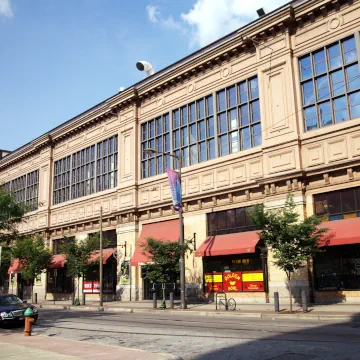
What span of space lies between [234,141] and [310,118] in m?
5.28

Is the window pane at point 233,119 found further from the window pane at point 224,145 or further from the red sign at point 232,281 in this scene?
the red sign at point 232,281

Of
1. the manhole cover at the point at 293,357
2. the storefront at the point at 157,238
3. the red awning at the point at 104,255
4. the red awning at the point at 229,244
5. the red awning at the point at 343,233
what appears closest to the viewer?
the manhole cover at the point at 293,357

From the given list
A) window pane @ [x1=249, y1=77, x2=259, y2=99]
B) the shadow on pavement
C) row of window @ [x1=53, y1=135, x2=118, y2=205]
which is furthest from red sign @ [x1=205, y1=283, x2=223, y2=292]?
the shadow on pavement

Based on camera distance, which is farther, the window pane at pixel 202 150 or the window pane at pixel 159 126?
the window pane at pixel 159 126

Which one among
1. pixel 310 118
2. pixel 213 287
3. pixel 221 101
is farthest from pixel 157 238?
pixel 310 118

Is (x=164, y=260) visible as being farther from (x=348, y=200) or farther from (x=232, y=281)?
(x=348, y=200)

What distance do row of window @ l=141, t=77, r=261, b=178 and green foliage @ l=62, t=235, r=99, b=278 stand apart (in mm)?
6788

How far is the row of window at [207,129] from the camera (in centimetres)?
2770

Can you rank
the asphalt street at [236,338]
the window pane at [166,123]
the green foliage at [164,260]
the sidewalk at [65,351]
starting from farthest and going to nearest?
the window pane at [166,123] → the green foliage at [164,260] → the asphalt street at [236,338] → the sidewalk at [65,351]

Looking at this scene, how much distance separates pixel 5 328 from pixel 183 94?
2015 cm

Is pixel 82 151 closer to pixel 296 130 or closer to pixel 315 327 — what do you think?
pixel 296 130

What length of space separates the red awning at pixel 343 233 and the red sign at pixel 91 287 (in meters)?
21.3

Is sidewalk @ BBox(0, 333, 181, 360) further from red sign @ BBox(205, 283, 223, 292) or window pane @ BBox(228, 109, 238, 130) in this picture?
window pane @ BBox(228, 109, 238, 130)

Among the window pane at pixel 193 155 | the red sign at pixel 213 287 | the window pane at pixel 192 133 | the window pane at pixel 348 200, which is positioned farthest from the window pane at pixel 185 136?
the window pane at pixel 348 200
